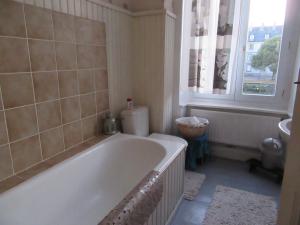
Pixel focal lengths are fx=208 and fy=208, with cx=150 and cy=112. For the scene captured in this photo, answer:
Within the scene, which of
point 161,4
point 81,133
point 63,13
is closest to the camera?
point 63,13

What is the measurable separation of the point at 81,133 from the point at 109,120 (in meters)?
0.30

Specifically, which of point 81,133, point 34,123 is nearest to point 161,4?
point 81,133

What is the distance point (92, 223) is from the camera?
1.47 m

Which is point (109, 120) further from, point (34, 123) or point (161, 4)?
point (161, 4)

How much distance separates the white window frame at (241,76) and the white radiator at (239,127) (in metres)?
0.23

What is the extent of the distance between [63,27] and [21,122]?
0.73 metres

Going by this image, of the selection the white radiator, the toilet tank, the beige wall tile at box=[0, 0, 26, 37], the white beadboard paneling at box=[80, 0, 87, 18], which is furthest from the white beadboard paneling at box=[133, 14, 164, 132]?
the beige wall tile at box=[0, 0, 26, 37]

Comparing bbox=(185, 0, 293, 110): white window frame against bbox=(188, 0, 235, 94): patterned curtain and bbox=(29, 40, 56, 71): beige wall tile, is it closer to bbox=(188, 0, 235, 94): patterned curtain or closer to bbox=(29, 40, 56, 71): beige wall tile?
bbox=(188, 0, 235, 94): patterned curtain

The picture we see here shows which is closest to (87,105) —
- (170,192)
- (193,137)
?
(170,192)

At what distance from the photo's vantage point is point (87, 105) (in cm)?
181

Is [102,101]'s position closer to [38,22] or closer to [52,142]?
[52,142]

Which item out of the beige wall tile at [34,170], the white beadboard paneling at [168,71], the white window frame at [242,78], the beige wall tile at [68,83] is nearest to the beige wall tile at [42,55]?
the beige wall tile at [68,83]

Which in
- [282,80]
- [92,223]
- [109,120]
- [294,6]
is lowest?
[92,223]

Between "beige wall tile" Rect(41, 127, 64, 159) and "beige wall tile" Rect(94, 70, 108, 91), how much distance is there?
1.75ft
